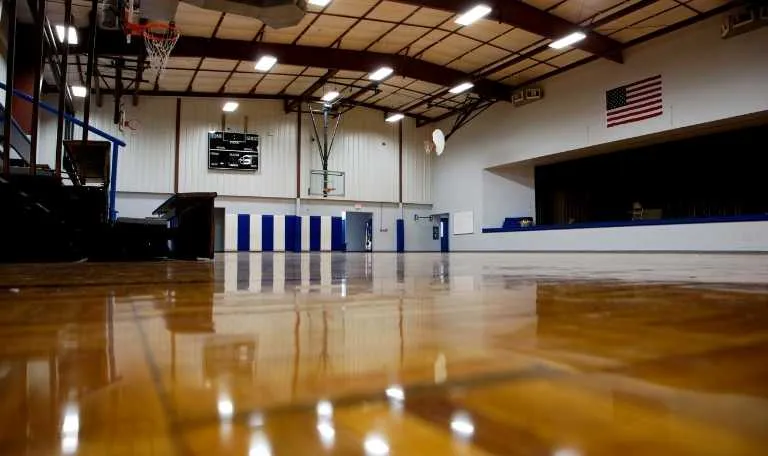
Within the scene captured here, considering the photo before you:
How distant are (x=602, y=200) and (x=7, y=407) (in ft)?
62.3

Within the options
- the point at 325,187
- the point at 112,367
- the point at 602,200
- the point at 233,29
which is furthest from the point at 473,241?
the point at 112,367

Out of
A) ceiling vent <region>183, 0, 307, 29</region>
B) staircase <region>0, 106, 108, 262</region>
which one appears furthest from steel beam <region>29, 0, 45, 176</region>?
ceiling vent <region>183, 0, 307, 29</region>

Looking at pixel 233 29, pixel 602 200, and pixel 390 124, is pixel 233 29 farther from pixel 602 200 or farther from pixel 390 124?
pixel 602 200

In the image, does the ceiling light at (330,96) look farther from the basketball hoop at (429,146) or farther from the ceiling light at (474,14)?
the ceiling light at (474,14)

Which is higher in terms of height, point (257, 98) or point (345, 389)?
point (257, 98)

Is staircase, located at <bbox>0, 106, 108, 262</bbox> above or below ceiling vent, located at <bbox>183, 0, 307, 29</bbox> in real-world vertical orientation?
below

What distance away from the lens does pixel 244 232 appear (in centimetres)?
1839

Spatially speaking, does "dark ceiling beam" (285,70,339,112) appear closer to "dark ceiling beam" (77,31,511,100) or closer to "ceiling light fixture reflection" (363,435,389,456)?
"dark ceiling beam" (77,31,511,100)

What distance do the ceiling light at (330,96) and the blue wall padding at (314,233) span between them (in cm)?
436

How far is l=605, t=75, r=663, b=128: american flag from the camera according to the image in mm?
13336

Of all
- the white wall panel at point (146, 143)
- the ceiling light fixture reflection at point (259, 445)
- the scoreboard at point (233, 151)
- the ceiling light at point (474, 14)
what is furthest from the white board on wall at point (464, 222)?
the ceiling light fixture reflection at point (259, 445)

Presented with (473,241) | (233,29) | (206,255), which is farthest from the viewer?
(473,241)

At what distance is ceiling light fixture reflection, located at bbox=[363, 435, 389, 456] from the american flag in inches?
591

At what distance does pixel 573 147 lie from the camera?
15.5m
